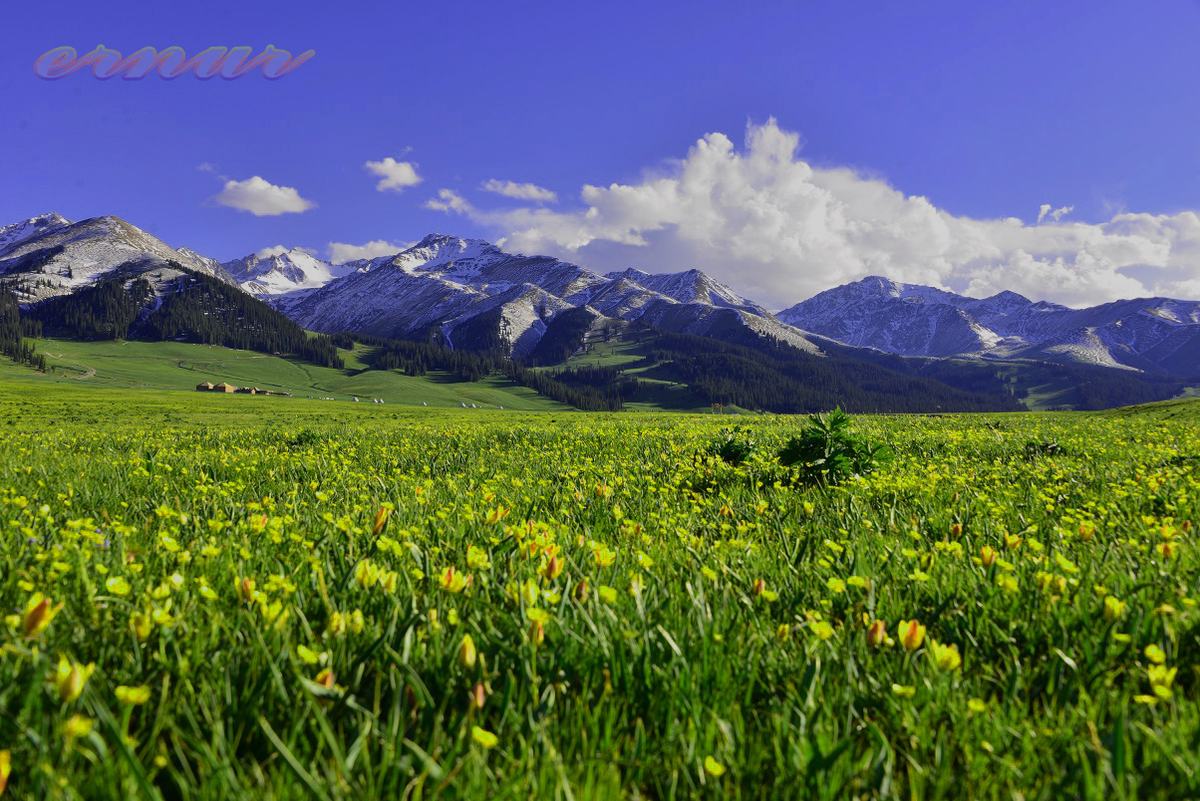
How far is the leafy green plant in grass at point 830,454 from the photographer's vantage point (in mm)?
7738

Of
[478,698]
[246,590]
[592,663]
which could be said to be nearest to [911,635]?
[592,663]

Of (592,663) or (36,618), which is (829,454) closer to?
(592,663)

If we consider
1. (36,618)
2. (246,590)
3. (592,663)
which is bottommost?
(592,663)

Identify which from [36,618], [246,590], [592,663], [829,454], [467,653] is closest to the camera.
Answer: [36,618]

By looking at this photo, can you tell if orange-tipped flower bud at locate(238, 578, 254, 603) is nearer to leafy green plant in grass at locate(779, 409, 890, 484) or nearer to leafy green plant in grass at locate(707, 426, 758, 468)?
leafy green plant in grass at locate(779, 409, 890, 484)

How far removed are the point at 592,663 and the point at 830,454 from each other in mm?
6512

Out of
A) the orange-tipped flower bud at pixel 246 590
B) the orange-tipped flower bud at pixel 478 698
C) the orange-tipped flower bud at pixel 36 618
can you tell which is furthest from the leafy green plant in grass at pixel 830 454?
the orange-tipped flower bud at pixel 36 618

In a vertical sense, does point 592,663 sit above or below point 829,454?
below

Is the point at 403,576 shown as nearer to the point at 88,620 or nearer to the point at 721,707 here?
the point at 88,620

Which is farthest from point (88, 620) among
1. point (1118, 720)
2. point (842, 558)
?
point (842, 558)

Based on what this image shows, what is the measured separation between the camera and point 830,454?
A: 8008mm

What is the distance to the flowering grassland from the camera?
1700mm

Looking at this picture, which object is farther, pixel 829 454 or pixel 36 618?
pixel 829 454

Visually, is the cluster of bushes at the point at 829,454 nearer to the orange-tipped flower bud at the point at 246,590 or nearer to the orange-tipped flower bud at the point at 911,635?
the orange-tipped flower bud at the point at 911,635
